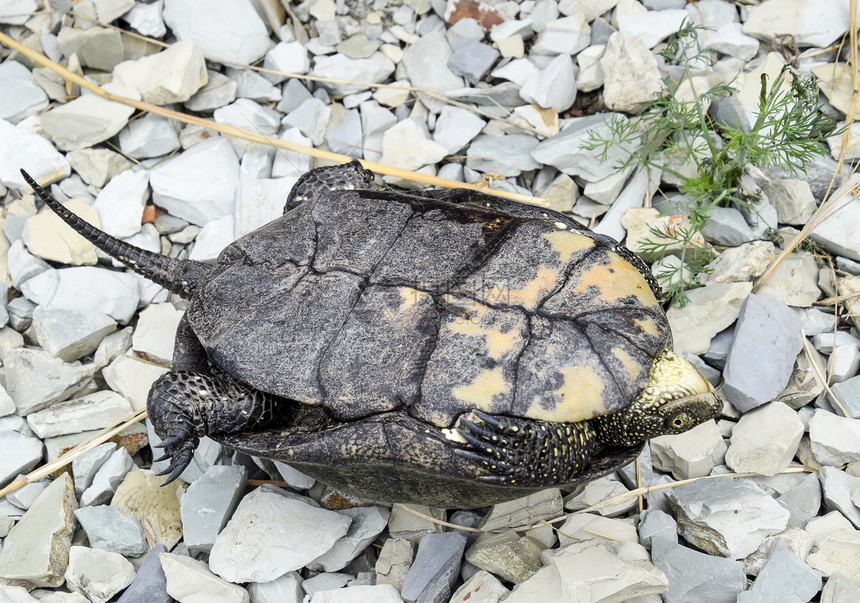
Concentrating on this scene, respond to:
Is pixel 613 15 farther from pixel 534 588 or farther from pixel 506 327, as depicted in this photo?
pixel 534 588

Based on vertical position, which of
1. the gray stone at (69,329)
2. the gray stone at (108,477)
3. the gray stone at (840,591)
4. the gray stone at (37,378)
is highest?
the gray stone at (69,329)

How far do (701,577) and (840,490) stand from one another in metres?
0.67

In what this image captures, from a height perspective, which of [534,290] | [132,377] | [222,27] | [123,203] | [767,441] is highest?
[222,27]

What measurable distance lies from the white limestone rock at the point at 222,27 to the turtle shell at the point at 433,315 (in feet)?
5.71

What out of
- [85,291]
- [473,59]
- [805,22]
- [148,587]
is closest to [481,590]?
[148,587]

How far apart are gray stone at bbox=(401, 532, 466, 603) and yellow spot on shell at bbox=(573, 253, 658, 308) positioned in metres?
1.03

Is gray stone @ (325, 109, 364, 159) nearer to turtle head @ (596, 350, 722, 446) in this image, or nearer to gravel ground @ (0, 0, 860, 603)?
gravel ground @ (0, 0, 860, 603)

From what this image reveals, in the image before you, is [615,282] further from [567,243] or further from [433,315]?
[433,315]

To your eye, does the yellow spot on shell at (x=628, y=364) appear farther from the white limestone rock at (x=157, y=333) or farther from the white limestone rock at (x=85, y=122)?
the white limestone rock at (x=85, y=122)

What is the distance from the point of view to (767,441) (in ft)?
8.88

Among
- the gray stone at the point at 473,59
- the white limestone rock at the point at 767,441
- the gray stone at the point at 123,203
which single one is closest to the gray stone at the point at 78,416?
the gray stone at the point at 123,203

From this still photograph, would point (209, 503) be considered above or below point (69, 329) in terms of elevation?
below

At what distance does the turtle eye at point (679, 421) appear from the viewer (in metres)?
2.32

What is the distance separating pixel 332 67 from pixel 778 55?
89.5 inches
